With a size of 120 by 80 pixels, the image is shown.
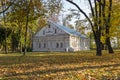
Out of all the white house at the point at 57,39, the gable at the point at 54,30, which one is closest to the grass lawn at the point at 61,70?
the white house at the point at 57,39

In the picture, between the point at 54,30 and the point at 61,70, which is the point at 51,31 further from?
the point at 61,70

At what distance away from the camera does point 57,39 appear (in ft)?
228

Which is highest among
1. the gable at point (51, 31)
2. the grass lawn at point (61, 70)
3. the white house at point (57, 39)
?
the gable at point (51, 31)

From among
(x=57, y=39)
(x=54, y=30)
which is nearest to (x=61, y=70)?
(x=57, y=39)

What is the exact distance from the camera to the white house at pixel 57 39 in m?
67.4

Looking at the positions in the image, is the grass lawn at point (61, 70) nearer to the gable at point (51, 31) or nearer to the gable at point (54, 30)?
the gable at point (54, 30)

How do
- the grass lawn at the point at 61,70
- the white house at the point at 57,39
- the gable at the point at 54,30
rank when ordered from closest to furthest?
1. the grass lawn at the point at 61,70
2. the white house at the point at 57,39
3. the gable at the point at 54,30

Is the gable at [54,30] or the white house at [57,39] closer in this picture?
the white house at [57,39]

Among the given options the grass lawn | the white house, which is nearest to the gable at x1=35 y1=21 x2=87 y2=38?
the white house

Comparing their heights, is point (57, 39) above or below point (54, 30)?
below

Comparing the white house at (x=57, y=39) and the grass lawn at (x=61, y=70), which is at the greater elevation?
the white house at (x=57, y=39)

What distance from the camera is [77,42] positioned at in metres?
72.5

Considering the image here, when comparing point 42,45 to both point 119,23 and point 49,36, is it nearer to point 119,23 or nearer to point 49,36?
point 49,36

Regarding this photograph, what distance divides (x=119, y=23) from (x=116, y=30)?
121 centimetres
